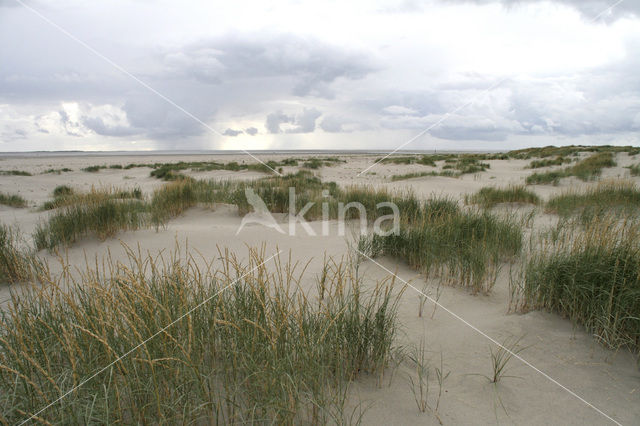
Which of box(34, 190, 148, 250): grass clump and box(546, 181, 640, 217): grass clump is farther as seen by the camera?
box(546, 181, 640, 217): grass clump

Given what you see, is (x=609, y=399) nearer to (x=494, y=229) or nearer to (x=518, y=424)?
(x=518, y=424)

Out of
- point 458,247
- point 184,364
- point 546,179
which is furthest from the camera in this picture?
point 546,179

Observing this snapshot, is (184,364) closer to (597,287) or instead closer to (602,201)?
(597,287)

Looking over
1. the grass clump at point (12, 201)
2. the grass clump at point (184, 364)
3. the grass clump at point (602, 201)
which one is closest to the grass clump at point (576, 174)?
the grass clump at point (602, 201)

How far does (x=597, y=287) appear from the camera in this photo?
267 centimetres

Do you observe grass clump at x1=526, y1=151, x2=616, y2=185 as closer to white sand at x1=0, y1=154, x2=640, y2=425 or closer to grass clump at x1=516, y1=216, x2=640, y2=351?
white sand at x1=0, y1=154, x2=640, y2=425

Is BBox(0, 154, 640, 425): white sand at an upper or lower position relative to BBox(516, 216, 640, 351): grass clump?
lower

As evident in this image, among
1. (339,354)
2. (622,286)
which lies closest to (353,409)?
(339,354)

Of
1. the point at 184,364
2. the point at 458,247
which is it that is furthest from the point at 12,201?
the point at 458,247

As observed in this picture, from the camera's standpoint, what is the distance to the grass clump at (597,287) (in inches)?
95.5

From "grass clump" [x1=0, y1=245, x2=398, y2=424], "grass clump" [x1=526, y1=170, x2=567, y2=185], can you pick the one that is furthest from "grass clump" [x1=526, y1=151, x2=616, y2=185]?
"grass clump" [x1=0, y1=245, x2=398, y2=424]

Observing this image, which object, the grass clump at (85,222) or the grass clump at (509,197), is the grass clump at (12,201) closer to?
the grass clump at (85,222)

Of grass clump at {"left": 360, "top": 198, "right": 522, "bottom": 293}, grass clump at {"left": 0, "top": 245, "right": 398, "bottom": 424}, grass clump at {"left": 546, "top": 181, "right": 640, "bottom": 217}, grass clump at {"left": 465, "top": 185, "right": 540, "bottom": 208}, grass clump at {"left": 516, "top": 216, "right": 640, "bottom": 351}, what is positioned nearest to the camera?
grass clump at {"left": 0, "top": 245, "right": 398, "bottom": 424}

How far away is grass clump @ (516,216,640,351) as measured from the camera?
2.43 metres
